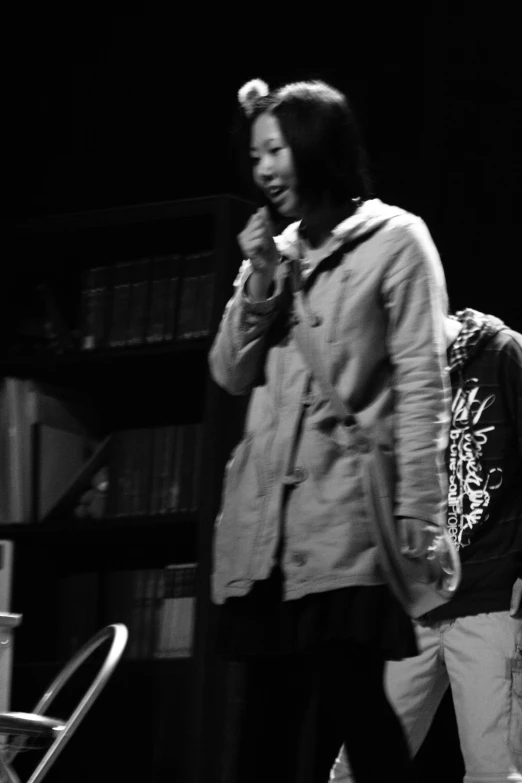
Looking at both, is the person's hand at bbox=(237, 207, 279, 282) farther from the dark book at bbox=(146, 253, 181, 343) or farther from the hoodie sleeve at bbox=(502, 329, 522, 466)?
the dark book at bbox=(146, 253, 181, 343)

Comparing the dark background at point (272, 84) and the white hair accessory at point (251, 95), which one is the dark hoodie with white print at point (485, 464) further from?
the white hair accessory at point (251, 95)

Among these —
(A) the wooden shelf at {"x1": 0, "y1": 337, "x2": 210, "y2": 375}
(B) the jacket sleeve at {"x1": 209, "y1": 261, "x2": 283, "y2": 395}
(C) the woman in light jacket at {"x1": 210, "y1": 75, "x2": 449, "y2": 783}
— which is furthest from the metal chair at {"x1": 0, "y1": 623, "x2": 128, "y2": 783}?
(A) the wooden shelf at {"x1": 0, "y1": 337, "x2": 210, "y2": 375}

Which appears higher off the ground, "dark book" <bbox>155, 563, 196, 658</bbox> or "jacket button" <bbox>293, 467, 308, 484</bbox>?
"jacket button" <bbox>293, 467, 308, 484</bbox>

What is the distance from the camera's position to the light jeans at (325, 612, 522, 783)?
3113mm

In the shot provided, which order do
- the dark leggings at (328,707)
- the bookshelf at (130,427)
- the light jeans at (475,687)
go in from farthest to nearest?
1. the bookshelf at (130,427)
2. the light jeans at (475,687)
3. the dark leggings at (328,707)

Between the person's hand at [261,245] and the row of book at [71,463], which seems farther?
the row of book at [71,463]

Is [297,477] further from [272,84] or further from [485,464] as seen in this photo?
[272,84]

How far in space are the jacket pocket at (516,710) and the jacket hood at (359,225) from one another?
1281mm

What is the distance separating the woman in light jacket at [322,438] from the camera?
2.06m

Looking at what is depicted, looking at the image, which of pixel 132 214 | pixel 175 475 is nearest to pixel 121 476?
pixel 175 475

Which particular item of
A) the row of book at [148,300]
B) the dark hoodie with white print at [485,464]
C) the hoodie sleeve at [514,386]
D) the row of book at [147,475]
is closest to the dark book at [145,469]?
the row of book at [147,475]

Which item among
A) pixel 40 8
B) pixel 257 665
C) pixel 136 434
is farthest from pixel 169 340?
pixel 257 665

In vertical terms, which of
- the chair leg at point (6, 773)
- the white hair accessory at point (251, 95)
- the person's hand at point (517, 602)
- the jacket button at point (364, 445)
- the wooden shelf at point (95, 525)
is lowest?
the chair leg at point (6, 773)

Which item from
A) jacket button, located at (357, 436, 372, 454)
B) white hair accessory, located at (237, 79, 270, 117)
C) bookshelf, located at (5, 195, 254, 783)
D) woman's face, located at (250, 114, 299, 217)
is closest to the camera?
jacket button, located at (357, 436, 372, 454)
